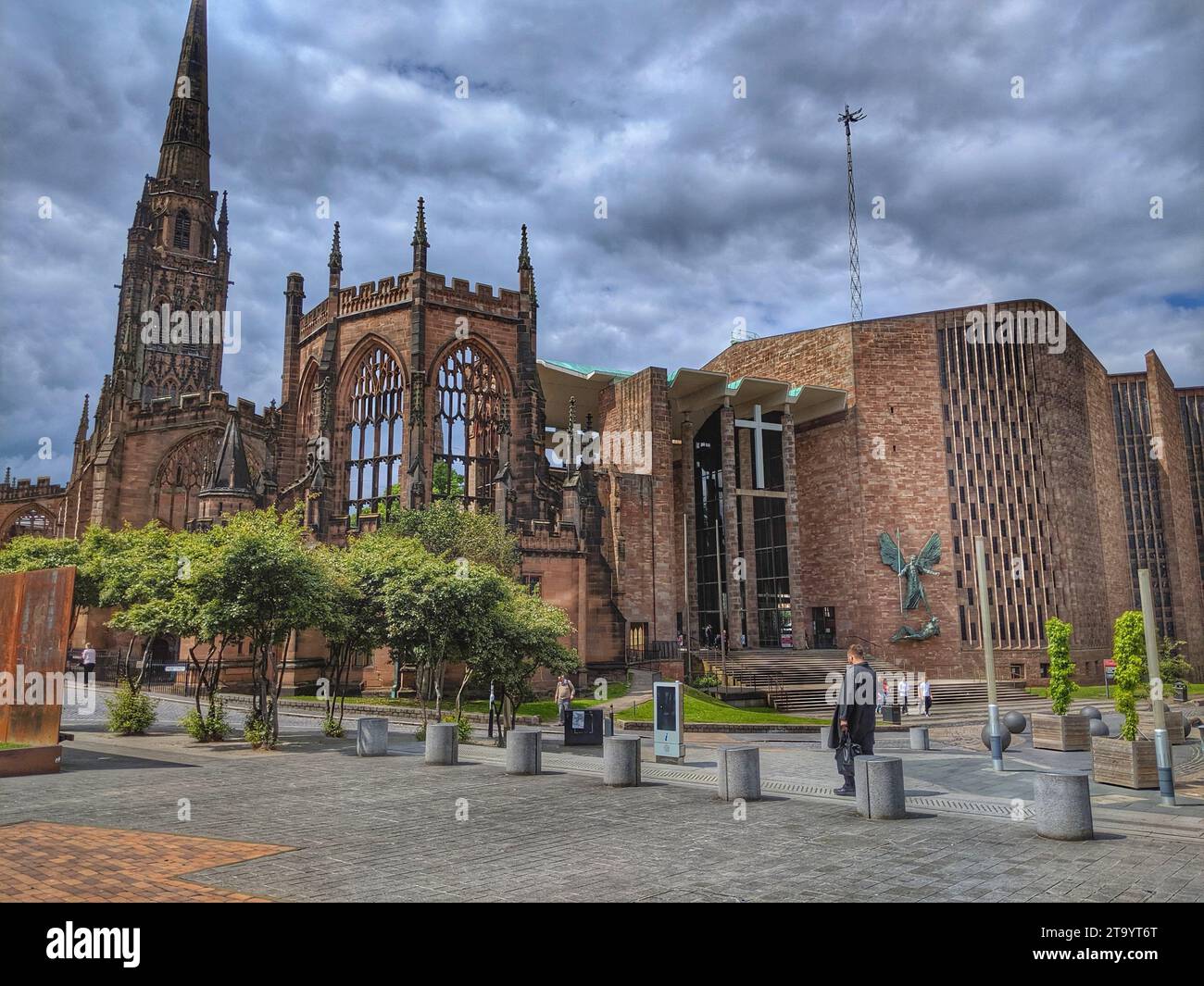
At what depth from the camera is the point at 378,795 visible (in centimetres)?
1135

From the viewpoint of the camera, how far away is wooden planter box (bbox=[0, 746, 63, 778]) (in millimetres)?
12891

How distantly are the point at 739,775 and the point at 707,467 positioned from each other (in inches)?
1822

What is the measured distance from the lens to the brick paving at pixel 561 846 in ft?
21.0

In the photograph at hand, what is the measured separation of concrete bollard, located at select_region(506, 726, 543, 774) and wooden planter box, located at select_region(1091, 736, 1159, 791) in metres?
8.56

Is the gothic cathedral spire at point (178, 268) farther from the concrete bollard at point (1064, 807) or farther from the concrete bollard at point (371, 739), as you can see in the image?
the concrete bollard at point (1064, 807)

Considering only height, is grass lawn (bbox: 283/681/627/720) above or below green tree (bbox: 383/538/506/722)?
below

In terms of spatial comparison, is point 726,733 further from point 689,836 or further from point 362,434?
point 362,434

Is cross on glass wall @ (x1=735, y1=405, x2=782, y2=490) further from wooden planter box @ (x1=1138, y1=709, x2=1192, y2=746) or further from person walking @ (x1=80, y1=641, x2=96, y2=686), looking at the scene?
person walking @ (x1=80, y1=641, x2=96, y2=686)

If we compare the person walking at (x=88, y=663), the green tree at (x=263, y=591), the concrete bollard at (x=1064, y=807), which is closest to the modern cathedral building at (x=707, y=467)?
the person walking at (x=88, y=663)

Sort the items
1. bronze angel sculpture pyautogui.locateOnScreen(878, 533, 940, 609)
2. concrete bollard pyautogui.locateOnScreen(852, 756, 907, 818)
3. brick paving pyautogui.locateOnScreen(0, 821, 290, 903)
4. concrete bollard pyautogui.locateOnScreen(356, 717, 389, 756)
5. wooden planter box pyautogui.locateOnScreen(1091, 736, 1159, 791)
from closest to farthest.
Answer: brick paving pyautogui.locateOnScreen(0, 821, 290, 903) → concrete bollard pyautogui.locateOnScreen(852, 756, 907, 818) → wooden planter box pyautogui.locateOnScreen(1091, 736, 1159, 791) → concrete bollard pyautogui.locateOnScreen(356, 717, 389, 756) → bronze angel sculpture pyautogui.locateOnScreen(878, 533, 940, 609)

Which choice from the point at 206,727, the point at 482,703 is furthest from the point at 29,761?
the point at 482,703

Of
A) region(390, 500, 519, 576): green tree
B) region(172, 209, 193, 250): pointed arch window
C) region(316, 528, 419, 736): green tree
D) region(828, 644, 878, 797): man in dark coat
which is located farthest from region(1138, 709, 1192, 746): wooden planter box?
region(172, 209, 193, 250): pointed arch window

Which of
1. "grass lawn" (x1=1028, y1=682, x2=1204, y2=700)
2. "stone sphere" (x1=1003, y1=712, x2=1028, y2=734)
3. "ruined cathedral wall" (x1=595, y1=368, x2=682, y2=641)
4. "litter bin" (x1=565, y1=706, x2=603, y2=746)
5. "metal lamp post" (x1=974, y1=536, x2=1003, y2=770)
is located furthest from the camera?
"ruined cathedral wall" (x1=595, y1=368, x2=682, y2=641)

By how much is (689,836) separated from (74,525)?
159 feet
